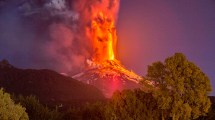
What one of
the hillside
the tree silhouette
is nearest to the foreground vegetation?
the tree silhouette

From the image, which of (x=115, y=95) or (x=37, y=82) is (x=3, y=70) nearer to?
(x=37, y=82)

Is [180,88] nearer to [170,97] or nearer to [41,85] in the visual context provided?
[170,97]

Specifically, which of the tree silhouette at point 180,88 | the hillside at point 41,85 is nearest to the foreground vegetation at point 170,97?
the tree silhouette at point 180,88

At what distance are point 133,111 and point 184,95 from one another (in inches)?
386

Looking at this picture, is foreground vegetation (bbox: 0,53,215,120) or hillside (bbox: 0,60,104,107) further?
hillside (bbox: 0,60,104,107)

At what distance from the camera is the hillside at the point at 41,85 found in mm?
156000

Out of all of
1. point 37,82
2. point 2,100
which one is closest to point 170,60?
point 2,100

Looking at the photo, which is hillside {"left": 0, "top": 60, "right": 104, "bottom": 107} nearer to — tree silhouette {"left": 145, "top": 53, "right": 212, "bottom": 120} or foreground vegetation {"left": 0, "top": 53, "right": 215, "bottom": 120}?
foreground vegetation {"left": 0, "top": 53, "right": 215, "bottom": 120}

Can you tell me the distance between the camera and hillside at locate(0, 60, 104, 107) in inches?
6142

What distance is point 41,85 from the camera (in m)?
169

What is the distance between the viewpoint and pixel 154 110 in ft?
171

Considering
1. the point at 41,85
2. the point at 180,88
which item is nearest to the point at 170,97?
the point at 180,88

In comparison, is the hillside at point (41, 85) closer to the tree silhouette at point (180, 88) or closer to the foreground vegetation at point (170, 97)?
the foreground vegetation at point (170, 97)

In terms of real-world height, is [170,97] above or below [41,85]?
below
